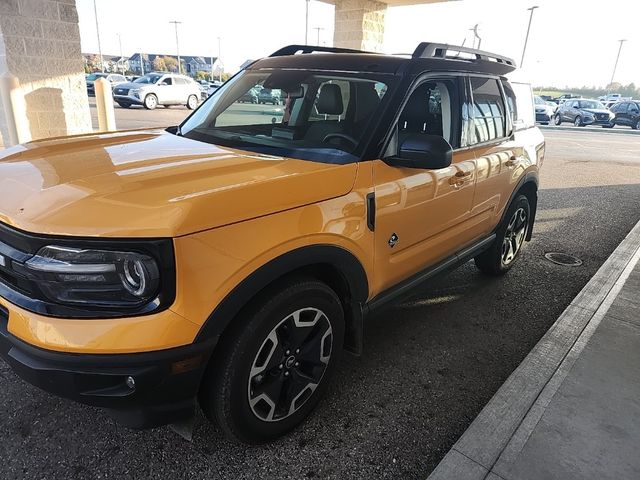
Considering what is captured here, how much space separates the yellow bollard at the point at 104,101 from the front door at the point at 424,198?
8.06 m

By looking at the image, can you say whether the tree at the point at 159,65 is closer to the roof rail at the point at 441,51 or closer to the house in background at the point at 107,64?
the house in background at the point at 107,64

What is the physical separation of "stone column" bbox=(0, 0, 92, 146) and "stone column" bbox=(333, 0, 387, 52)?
23.5 ft

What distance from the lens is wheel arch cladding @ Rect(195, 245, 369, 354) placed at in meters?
1.90

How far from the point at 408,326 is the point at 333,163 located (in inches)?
67.8

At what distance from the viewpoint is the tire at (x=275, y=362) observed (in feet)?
6.67

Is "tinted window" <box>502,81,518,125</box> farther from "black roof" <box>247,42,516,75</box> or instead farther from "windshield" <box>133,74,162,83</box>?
"windshield" <box>133,74,162,83</box>

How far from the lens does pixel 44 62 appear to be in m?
7.79

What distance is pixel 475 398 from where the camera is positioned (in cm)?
285

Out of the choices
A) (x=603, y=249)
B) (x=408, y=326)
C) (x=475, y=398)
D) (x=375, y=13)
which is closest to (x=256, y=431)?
(x=475, y=398)

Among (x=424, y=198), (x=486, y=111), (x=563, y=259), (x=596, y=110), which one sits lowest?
(x=563, y=259)

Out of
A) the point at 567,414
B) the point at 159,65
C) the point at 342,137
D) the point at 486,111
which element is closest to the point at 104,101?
the point at 486,111

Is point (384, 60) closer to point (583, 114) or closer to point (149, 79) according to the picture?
point (149, 79)

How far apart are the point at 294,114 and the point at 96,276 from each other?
6.13ft

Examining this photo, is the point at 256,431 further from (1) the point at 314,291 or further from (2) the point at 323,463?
(1) the point at 314,291
